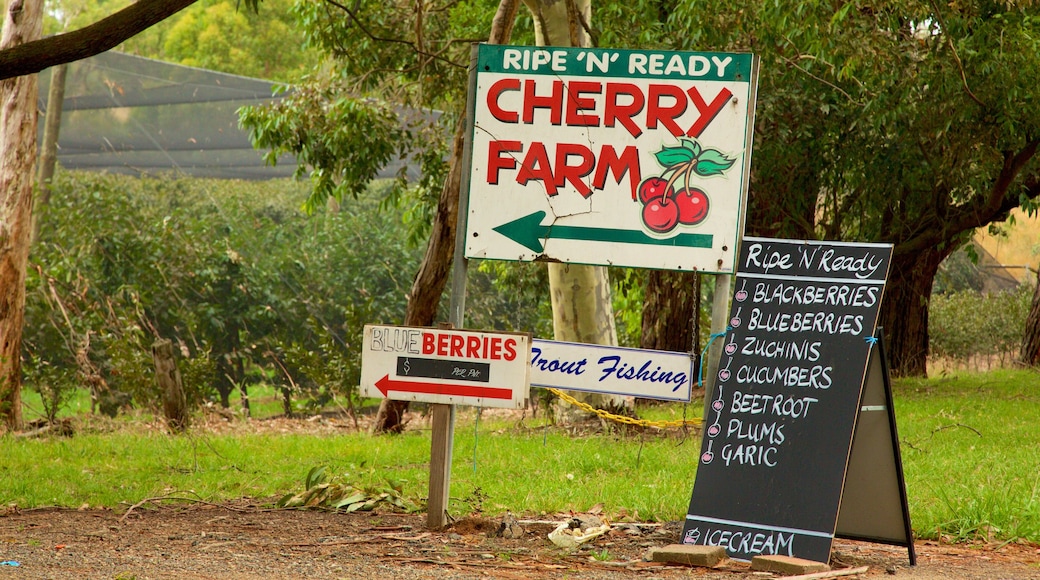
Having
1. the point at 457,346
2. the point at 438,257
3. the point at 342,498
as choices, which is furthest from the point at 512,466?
the point at 457,346

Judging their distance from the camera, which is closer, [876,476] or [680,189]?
[876,476]

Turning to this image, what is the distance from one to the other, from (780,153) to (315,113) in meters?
5.57

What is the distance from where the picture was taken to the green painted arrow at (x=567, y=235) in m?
5.15

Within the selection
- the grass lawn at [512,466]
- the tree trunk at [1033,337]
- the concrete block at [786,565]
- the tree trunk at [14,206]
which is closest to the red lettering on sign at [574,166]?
the grass lawn at [512,466]

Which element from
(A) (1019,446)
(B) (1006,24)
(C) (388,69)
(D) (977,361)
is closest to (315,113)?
(C) (388,69)

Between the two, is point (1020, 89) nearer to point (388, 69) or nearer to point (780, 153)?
point (780, 153)

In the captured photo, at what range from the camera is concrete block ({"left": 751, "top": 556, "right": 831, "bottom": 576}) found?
176 inches

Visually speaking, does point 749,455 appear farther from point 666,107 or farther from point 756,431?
point 666,107

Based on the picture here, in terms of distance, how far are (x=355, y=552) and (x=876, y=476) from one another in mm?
2490

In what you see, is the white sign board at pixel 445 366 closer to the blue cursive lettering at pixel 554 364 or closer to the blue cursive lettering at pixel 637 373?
A: the blue cursive lettering at pixel 554 364

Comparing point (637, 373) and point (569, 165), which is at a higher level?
point (569, 165)

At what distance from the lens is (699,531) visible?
4891 mm

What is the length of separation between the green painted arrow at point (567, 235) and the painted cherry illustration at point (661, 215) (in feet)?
0.18

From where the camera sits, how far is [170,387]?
9.98 m
